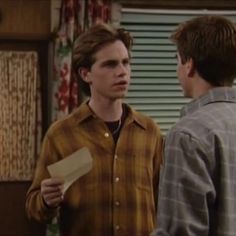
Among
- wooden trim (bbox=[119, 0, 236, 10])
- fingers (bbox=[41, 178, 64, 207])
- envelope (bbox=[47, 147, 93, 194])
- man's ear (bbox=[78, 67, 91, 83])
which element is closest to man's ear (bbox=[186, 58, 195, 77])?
envelope (bbox=[47, 147, 93, 194])

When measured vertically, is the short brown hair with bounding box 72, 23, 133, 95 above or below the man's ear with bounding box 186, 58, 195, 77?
above

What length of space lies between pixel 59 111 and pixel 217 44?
2.32 m

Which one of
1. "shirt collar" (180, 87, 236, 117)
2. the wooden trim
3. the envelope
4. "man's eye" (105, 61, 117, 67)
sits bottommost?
the envelope

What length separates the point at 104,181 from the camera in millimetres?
2074

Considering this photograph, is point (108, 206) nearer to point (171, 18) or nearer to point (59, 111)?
point (59, 111)

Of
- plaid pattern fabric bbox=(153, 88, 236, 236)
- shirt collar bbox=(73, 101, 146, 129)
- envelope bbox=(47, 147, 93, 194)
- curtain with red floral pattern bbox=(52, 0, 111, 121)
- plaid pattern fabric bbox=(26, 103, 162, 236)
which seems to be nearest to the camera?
plaid pattern fabric bbox=(153, 88, 236, 236)

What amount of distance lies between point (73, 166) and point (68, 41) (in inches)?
75.0

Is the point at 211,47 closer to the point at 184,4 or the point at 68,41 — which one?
the point at 68,41

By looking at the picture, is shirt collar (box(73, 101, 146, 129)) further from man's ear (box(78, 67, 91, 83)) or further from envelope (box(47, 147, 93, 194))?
envelope (box(47, 147, 93, 194))

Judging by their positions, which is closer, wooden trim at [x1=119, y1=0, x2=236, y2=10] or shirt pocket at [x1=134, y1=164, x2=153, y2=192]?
shirt pocket at [x1=134, y1=164, x2=153, y2=192]

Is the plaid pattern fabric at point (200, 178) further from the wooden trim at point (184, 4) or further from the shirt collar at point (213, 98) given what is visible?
the wooden trim at point (184, 4)

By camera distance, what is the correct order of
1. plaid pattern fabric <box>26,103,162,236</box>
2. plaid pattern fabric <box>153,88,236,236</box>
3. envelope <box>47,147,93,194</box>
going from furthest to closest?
plaid pattern fabric <box>26,103,162,236</box> → envelope <box>47,147,93,194</box> → plaid pattern fabric <box>153,88,236,236</box>

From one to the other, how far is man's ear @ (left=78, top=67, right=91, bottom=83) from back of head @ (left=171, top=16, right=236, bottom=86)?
76 centimetres

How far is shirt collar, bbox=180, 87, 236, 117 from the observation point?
1.47 m
